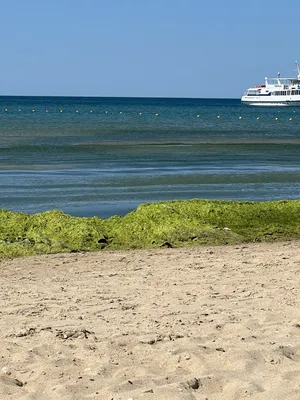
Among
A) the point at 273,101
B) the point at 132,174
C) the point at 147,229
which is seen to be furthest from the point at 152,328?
the point at 273,101

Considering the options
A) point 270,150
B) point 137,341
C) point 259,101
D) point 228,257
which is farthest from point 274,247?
point 259,101

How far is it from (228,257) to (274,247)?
1088mm

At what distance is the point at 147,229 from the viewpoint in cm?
1074

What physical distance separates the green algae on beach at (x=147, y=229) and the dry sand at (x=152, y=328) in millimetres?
894

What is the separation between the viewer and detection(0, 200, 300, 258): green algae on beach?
404 inches

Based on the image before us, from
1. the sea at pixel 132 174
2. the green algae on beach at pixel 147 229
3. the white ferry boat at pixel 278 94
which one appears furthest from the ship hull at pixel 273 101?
the green algae on beach at pixel 147 229

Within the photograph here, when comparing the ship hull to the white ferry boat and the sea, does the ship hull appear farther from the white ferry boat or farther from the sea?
the sea

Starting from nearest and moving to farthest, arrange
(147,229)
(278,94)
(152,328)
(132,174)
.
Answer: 1. (152,328)
2. (147,229)
3. (132,174)
4. (278,94)

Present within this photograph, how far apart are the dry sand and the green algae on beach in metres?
0.89

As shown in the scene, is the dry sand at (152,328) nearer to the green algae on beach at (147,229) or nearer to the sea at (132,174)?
the green algae on beach at (147,229)

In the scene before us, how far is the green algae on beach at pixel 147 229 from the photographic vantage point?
10.2 meters

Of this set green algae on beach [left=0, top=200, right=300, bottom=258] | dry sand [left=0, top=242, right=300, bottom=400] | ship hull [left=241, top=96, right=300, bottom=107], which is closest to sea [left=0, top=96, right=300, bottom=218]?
green algae on beach [left=0, top=200, right=300, bottom=258]

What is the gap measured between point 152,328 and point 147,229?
4592mm

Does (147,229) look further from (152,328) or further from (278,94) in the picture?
(278,94)
